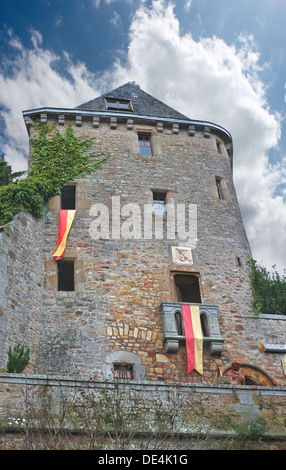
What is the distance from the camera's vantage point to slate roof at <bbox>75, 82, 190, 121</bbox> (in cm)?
2016

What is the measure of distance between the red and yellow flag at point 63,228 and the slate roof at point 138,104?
16.6 ft

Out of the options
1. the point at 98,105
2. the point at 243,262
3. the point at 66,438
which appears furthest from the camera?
the point at 98,105

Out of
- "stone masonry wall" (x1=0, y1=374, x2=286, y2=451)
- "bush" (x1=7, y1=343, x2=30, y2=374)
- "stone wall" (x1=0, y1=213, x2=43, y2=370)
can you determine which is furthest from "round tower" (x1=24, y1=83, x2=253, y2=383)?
"stone masonry wall" (x1=0, y1=374, x2=286, y2=451)

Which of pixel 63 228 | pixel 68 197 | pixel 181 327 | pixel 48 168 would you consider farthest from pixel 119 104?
pixel 181 327

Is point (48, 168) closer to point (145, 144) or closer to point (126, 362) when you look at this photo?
point (145, 144)

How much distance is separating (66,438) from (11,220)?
25.6 feet

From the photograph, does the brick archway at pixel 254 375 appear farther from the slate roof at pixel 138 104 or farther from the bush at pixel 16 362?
the slate roof at pixel 138 104

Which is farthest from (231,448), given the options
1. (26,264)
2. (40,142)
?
(40,142)

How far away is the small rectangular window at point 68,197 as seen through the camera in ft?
57.6

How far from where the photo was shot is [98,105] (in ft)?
66.8

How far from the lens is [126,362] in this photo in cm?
1373

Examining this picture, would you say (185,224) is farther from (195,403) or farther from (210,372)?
(195,403)

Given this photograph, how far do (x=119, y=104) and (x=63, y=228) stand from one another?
7.43 meters

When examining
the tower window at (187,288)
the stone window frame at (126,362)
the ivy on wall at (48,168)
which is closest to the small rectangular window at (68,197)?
the ivy on wall at (48,168)
